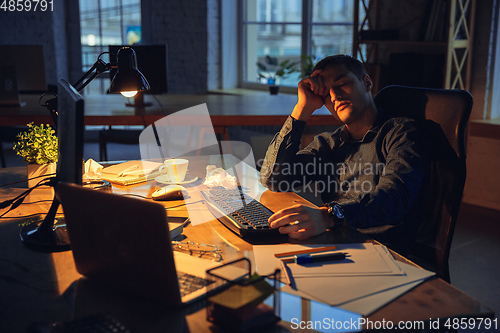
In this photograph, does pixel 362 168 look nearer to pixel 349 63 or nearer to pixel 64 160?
pixel 349 63

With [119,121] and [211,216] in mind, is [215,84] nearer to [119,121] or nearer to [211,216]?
[119,121]

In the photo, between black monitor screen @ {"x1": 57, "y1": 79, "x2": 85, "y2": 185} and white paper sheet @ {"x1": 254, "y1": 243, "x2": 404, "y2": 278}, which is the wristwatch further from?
black monitor screen @ {"x1": 57, "y1": 79, "x2": 85, "y2": 185}

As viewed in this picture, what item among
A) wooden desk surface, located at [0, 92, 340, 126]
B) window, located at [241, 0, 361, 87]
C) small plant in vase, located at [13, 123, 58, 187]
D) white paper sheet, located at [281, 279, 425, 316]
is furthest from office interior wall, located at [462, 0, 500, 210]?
small plant in vase, located at [13, 123, 58, 187]

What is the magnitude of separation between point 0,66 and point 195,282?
3.19m

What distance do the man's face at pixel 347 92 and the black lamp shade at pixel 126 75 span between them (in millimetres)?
641

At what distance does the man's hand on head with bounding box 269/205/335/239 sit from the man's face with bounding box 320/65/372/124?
1.78ft

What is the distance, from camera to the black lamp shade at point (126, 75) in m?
1.29

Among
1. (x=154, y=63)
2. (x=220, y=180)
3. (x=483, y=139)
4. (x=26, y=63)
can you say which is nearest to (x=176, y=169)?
(x=220, y=180)

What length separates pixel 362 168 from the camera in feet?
4.81

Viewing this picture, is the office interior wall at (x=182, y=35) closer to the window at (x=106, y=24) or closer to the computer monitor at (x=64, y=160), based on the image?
the window at (x=106, y=24)

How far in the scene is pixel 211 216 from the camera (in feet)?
4.07

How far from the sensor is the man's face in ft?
→ 4.86

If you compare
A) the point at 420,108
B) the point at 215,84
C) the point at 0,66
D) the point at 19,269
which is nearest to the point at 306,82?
the point at 420,108

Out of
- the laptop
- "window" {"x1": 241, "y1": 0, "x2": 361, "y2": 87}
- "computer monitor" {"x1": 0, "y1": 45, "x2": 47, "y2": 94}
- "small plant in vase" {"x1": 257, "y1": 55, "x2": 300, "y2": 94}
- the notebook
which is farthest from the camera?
"small plant in vase" {"x1": 257, "y1": 55, "x2": 300, "y2": 94}
